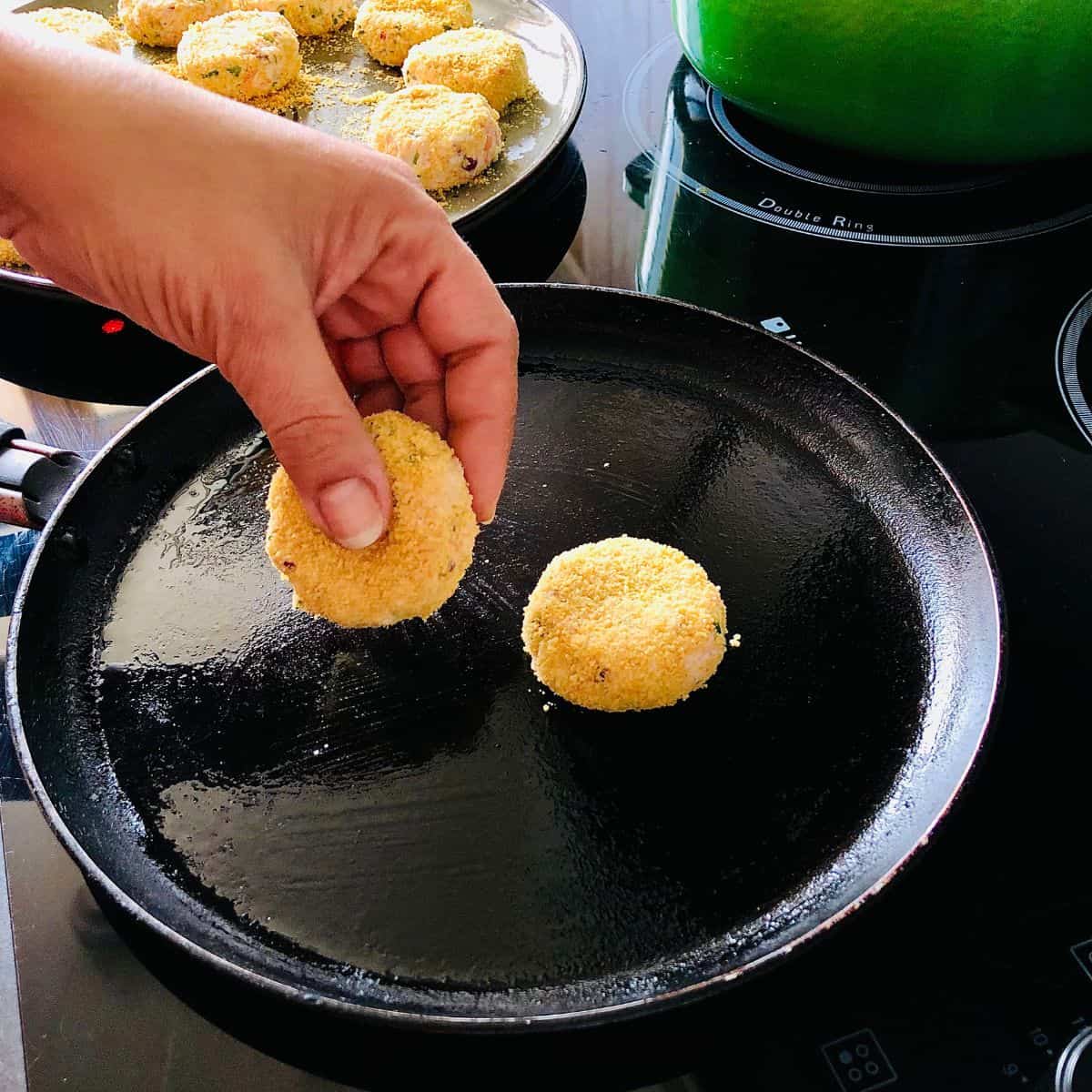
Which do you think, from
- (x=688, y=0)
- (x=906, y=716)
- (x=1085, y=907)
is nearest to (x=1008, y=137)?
(x=688, y=0)

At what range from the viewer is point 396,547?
928 mm

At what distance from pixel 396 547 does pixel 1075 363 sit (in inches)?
30.3

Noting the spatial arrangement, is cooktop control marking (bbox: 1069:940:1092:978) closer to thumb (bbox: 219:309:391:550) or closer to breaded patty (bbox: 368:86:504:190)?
thumb (bbox: 219:309:391:550)

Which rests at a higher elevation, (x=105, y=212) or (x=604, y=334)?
(x=105, y=212)

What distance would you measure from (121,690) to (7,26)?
1.82ft

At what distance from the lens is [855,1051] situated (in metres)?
0.69

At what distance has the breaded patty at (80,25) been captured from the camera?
178 centimetres

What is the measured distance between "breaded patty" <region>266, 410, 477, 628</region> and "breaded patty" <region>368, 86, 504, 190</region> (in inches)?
28.7

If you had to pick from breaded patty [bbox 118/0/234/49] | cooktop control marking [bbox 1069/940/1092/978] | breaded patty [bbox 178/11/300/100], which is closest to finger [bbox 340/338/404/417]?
cooktop control marking [bbox 1069/940/1092/978]

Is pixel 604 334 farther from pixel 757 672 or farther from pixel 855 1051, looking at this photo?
pixel 855 1051

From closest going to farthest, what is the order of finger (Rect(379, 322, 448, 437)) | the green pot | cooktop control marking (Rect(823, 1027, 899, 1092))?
cooktop control marking (Rect(823, 1027, 899, 1092)) → finger (Rect(379, 322, 448, 437)) → the green pot

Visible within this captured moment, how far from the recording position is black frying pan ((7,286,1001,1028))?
0.81m

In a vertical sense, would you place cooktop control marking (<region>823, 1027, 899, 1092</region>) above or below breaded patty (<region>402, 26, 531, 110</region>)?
below

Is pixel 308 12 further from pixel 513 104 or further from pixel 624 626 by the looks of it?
pixel 624 626
